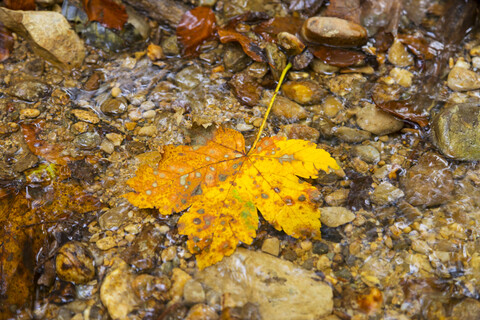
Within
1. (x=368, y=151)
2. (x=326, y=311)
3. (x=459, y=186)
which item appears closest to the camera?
(x=326, y=311)

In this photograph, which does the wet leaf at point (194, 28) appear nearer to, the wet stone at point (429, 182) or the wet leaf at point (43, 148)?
the wet leaf at point (43, 148)

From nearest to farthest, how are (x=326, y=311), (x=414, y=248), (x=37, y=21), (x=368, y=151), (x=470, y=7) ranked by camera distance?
1. (x=326, y=311)
2. (x=414, y=248)
3. (x=368, y=151)
4. (x=37, y=21)
5. (x=470, y=7)

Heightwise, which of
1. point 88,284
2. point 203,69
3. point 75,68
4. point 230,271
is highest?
point 203,69

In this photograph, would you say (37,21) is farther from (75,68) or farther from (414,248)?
(414,248)

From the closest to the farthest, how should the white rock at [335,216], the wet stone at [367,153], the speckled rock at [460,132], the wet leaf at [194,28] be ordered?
the white rock at [335,216] < the speckled rock at [460,132] < the wet stone at [367,153] < the wet leaf at [194,28]

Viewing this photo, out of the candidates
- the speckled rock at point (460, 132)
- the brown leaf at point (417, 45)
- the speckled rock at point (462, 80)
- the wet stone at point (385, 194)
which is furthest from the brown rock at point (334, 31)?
the wet stone at point (385, 194)

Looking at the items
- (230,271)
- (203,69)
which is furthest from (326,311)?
(203,69)

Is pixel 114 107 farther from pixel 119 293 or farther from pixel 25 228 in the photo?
pixel 119 293
